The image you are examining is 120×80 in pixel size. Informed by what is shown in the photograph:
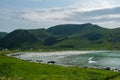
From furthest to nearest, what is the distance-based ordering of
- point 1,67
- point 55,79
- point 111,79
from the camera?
point 1,67, point 55,79, point 111,79

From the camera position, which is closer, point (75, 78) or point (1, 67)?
point (75, 78)

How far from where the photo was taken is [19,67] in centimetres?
8388

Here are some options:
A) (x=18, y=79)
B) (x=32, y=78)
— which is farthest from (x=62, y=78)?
(x=18, y=79)

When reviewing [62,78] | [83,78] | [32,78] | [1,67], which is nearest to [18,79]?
[32,78]

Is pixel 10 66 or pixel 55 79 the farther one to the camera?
pixel 10 66

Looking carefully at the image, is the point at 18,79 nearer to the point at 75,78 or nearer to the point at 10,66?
the point at 75,78

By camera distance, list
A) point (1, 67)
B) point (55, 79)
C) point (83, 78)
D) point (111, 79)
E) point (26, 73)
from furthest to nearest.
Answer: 1. point (1, 67)
2. point (26, 73)
3. point (83, 78)
4. point (55, 79)
5. point (111, 79)

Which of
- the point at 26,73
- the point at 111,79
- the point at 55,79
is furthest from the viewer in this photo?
the point at 26,73

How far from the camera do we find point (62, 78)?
65.0 metres

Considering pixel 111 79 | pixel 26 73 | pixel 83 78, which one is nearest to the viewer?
pixel 111 79

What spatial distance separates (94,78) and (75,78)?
5262 millimetres

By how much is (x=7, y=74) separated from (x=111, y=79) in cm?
2818

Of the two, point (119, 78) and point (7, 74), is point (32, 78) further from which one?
point (119, 78)

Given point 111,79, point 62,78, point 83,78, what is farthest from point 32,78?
point 111,79
